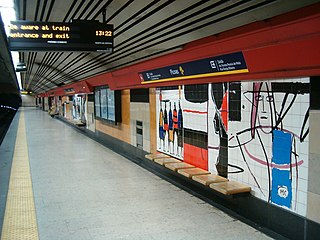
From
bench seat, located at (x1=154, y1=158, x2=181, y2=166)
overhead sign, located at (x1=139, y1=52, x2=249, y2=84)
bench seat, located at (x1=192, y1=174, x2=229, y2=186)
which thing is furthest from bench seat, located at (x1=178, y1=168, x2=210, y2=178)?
overhead sign, located at (x1=139, y1=52, x2=249, y2=84)

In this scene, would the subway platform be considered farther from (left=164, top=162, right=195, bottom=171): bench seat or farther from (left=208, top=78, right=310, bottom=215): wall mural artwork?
(left=208, top=78, right=310, bottom=215): wall mural artwork

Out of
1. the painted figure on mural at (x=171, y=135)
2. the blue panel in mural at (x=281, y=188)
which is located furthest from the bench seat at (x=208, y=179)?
the painted figure on mural at (x=171, y=135)

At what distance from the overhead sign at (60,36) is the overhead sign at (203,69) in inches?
45.0

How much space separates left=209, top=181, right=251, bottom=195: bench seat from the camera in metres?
3.58

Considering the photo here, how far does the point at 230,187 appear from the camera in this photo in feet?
12.1

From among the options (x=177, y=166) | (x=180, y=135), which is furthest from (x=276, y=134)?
(x=180, y=135)

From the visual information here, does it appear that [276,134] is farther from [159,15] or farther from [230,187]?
[159,15]

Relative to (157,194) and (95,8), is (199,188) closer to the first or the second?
(157,194)

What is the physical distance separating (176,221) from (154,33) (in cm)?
245

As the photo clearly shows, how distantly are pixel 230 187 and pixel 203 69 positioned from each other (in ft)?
5.06

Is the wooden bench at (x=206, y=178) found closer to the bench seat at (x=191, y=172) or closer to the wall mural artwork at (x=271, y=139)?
the bench seat at (x=191, y=172)

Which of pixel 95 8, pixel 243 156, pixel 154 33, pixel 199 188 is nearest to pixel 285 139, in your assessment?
pixel 243 156

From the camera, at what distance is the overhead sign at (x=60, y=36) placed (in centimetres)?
378

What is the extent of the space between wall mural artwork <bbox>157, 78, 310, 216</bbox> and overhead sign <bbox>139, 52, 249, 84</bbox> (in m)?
0.27
